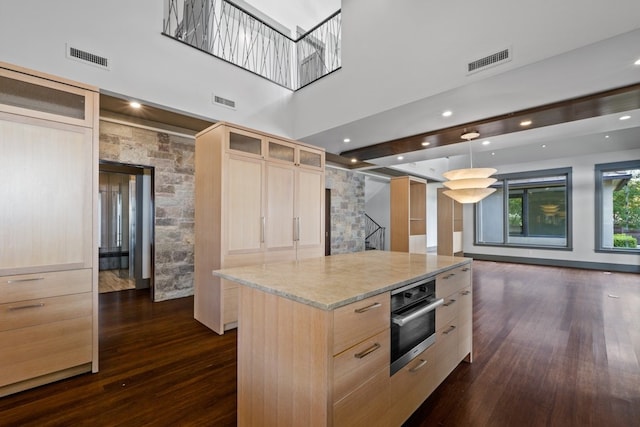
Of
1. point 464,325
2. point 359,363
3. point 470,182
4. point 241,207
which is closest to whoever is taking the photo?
point 359,363

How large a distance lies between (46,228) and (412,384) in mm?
2974

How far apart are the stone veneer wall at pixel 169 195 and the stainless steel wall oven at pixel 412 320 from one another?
4.18 m

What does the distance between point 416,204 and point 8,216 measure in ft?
23.3

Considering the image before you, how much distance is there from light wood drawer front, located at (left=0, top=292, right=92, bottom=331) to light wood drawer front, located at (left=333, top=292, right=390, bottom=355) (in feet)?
7.83

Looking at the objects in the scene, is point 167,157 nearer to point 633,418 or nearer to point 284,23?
point 284,23

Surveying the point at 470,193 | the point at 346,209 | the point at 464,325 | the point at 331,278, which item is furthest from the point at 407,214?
the point at 331,278

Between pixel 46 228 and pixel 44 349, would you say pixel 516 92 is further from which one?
pixel 44 349

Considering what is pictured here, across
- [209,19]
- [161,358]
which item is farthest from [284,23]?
[161,358]

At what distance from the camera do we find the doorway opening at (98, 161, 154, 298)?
498cm

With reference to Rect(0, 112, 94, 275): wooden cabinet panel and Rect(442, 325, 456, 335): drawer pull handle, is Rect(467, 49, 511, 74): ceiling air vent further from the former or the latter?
Rect(0, 112, 94, 275): wooden cabinet panel

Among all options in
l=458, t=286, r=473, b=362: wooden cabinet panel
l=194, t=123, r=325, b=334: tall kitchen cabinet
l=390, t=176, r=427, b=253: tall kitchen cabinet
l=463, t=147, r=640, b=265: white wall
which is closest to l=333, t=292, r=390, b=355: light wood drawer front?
l=458, t=286, r=473, b=362: wooden cabinet panel

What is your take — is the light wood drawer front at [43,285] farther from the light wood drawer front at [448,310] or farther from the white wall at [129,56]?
the light wood drawer front at [448,310]

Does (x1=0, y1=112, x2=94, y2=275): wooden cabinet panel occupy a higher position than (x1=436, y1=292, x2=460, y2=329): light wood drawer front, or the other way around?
(x1=0, y1=112, x2=94, y2=275): wooden cabinet panel

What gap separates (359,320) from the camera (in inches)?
53.4
